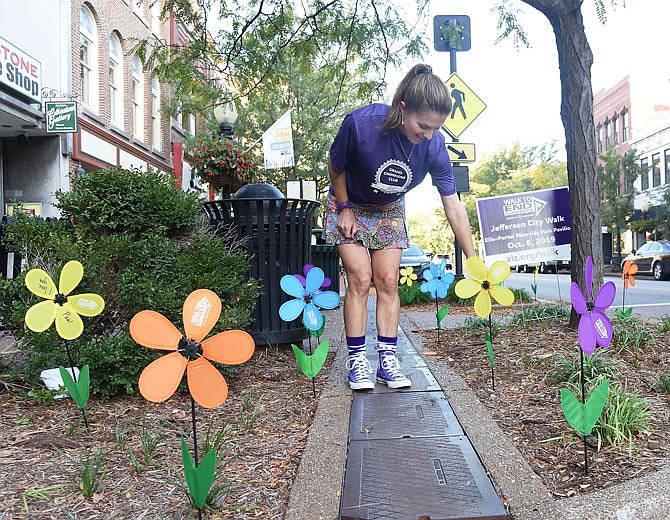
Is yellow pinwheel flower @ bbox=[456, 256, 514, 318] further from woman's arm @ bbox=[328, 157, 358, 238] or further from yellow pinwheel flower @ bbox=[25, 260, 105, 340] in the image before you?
yellow pinwheel flower @ bbox=[25, 260, 105, 340]

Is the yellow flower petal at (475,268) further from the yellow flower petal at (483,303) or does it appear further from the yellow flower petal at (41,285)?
the yellow flower petal at (41,285)

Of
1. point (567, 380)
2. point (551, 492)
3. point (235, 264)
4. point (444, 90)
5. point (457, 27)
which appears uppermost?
point (457, 27)

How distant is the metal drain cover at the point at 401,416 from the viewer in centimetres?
272

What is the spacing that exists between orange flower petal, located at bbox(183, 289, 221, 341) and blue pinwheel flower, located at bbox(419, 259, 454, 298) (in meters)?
3.87

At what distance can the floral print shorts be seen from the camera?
141 inches

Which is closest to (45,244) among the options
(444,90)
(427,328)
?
(444,90)

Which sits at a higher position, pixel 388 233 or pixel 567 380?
pixel 388 233

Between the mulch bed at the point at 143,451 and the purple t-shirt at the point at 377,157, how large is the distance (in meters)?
1.21

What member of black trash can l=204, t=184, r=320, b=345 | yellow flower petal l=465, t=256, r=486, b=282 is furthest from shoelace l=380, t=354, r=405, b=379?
black trash can l=204, t=184, r=320, b=345

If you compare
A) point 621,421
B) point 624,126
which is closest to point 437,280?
point 621,421

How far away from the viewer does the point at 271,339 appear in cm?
446

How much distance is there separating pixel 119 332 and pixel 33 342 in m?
0.43

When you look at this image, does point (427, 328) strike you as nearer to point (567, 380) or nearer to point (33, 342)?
point (567, 380)

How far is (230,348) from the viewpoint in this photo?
6.03ft
